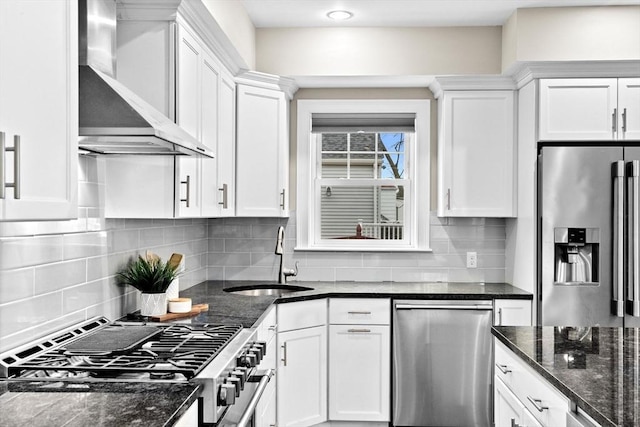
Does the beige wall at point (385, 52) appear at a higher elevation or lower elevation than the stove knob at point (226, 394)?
higher

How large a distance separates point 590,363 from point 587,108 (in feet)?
7.25

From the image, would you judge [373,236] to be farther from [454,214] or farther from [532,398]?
[532,398]

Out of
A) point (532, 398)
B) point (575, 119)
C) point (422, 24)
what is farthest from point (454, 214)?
point (532, 398)

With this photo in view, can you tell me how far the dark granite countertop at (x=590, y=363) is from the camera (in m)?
1.56

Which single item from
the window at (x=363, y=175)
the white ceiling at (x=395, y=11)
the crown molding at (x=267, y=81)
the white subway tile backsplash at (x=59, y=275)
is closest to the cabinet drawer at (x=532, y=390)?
the white subway tile backsplash at (x=59, y=275)

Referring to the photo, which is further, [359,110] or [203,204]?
[359,110]

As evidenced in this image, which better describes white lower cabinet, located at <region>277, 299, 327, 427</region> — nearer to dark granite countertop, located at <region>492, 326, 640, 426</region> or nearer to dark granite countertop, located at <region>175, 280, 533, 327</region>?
dark granite countertop, located at <region>175, 280, 533, 327</region>

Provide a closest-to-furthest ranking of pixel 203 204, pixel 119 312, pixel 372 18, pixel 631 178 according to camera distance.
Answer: pixel 119 312 → pixel 203 204 → pixel 631 178 → pixel 372 18

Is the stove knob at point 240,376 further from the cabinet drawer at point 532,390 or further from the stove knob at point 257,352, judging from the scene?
the cabinet drawer at point 532,390

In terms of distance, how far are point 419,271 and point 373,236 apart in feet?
1.42

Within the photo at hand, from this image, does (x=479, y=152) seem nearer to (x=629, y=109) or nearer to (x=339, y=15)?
(x=629, y=109)

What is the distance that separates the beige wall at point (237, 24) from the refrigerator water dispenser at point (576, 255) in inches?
86.3

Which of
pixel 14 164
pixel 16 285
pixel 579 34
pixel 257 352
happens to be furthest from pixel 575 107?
pixel 14 164

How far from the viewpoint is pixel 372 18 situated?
3.99m
